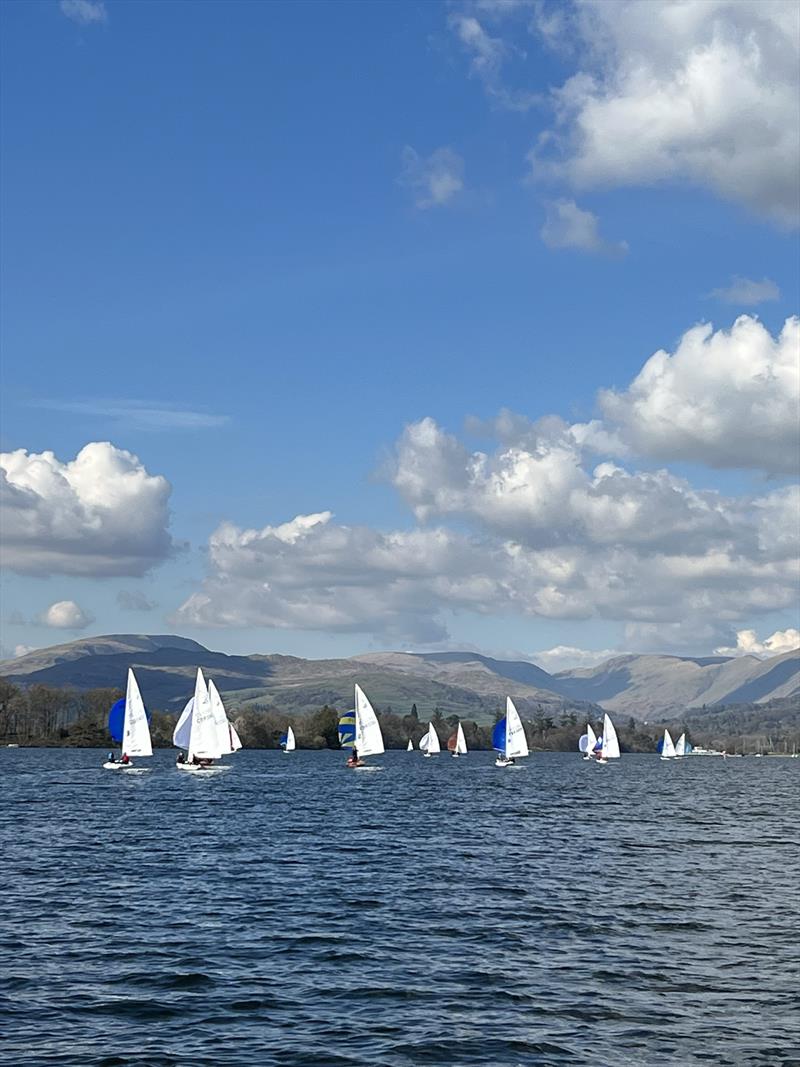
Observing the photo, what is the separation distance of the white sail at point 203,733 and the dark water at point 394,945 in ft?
203

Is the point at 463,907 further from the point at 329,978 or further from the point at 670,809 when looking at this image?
the point at 670,809

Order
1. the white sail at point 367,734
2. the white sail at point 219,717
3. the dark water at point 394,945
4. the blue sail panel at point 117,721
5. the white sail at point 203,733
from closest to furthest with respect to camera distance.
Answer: the dark water at point 394,945 < the white sail at point 203,733 < the white sail at point 219,717 < the blue sail panel at point 117,721 < the white sail at point 367,734

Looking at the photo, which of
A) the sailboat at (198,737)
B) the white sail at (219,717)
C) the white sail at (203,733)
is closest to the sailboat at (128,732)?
the sailboat at (198,737)

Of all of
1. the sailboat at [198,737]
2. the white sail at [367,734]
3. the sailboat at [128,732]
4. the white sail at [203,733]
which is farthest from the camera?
the white sail at [367,734]

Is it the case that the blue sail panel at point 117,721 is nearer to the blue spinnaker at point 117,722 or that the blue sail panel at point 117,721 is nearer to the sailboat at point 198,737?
the blue spinnaker at point 117,722

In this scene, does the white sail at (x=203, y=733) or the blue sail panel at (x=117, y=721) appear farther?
the blue sail panel at (x=117, y=721)

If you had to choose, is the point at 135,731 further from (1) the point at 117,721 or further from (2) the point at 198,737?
(2) the point at 198,737

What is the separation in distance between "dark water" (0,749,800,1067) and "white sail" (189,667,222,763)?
61964 mm

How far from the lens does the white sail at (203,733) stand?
5837 inches

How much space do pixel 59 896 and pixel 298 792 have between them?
278 ft

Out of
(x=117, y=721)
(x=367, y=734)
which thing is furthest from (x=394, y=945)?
(x=367, y=734)

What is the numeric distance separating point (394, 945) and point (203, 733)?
4597 inches

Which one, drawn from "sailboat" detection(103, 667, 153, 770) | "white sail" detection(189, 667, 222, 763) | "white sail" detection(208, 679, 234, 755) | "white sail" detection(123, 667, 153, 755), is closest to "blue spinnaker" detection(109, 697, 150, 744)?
"sailboat" detection(103, 667, 153, 770)

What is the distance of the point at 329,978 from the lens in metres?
35.0
